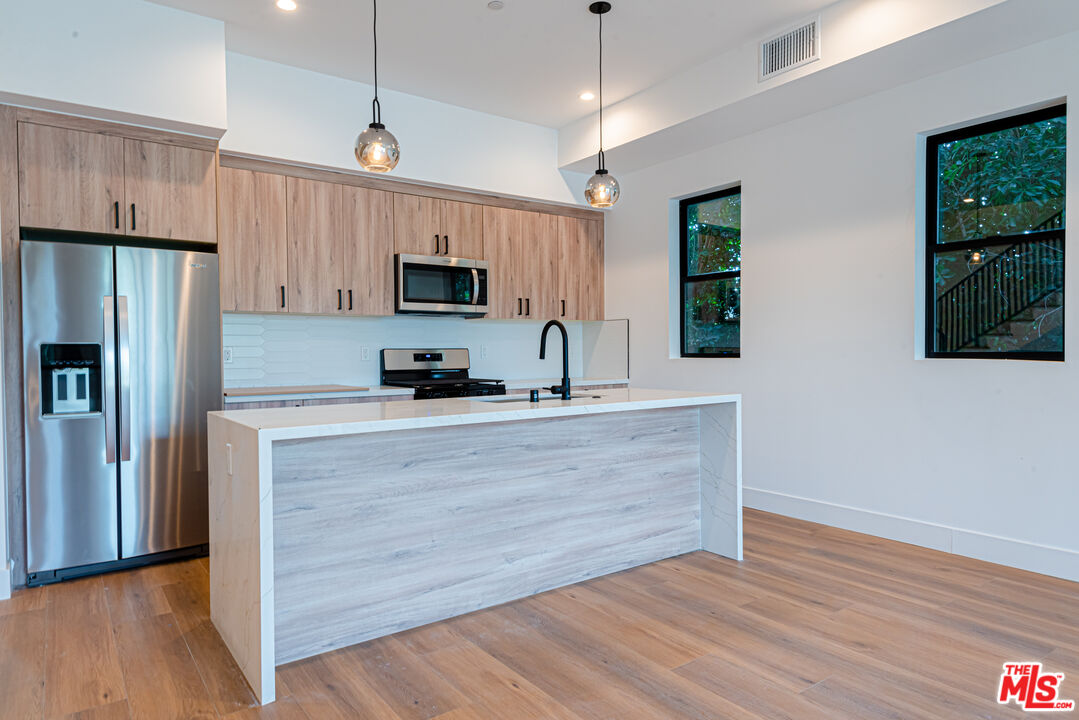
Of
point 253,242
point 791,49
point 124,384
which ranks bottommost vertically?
point 124,384

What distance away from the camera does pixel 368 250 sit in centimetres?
443

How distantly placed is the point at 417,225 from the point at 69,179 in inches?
79.8

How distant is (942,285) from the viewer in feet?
11.7

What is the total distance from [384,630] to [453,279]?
278cm

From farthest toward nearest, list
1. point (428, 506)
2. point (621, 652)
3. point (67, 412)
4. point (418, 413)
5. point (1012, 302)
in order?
1. point (1012, 302)
2. point (67, 412)
3. point (428, 506)
4. point (418, 413)
5. point (621, 652)

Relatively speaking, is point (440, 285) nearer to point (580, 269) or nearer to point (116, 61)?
point (580, 269)

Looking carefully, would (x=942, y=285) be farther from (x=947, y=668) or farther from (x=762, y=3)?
(x=947, y=668)

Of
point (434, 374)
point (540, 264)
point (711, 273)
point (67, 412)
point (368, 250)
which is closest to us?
point (67, 412)

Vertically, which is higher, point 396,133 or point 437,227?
point 396,133

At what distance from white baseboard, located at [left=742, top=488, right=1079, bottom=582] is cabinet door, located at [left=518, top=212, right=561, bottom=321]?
2.07 meters

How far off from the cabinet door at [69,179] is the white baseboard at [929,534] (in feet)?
13.5

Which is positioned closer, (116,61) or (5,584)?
(5,584)

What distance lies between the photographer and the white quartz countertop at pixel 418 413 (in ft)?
6.94

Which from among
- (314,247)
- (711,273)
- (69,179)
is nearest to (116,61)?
(69,179)
